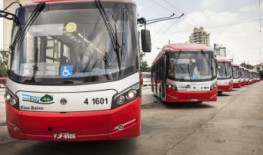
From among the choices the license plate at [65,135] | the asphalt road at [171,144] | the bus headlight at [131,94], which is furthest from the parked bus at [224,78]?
the license plate at [65,135]

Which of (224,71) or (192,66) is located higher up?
(192,66)

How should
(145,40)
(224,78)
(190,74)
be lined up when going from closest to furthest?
(145,40)
(190,74)
(224,78)

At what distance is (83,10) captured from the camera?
17.5 feet

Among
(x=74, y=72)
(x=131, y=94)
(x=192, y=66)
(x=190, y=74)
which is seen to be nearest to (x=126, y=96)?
(x=131, y=94)

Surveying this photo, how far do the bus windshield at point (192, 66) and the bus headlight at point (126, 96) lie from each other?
817 centimetres

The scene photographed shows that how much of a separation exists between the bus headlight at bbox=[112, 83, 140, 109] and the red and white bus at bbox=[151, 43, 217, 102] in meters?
8.03

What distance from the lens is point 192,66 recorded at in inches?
525

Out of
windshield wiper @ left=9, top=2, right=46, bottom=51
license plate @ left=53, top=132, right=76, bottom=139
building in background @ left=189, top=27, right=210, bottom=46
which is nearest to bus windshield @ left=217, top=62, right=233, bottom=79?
windshield wiper @ left=9, top=2, right=46, bottom=51

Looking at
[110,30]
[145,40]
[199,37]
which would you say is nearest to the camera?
[110,30]

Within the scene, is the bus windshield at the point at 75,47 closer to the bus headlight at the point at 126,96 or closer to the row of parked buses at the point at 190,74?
the bus headlight at the point at 126,96

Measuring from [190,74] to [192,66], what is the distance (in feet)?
1.20

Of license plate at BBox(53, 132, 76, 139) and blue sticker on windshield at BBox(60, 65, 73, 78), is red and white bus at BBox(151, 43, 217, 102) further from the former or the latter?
license plate at BBox(53, 132, 76, 139)

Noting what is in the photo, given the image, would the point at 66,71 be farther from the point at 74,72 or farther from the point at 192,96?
the point at 192,96

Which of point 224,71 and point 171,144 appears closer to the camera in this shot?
point 171,144
